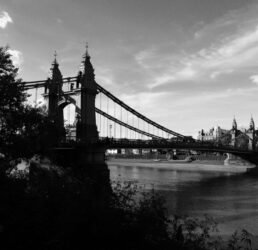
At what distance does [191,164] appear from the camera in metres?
99.4

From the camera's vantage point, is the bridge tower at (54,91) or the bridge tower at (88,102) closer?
the bridge tower at (88,102)

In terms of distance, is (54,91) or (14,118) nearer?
(14,118)

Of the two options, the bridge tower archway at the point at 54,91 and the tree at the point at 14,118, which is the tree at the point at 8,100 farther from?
the bridge tower archway at the point at 54,91

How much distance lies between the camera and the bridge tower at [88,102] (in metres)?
48.2

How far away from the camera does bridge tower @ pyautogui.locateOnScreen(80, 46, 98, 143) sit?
1896 inches

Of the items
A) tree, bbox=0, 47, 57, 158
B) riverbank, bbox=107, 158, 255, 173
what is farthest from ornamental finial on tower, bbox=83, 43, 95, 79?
riverbank, bbox=107, 158, 255, 173

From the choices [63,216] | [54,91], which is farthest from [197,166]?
[63,216]

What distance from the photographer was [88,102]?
160 ft

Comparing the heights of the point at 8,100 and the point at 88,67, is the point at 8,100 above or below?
below

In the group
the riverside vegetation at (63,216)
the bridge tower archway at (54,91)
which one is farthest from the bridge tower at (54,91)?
the riverside vegetation at (63,216)

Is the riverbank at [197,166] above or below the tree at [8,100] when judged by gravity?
below

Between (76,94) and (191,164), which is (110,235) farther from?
(191,164)

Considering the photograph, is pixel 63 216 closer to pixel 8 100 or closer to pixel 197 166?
pixel 8 100

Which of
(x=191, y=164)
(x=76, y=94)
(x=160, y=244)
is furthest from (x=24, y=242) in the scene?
(x=191, y=164)
